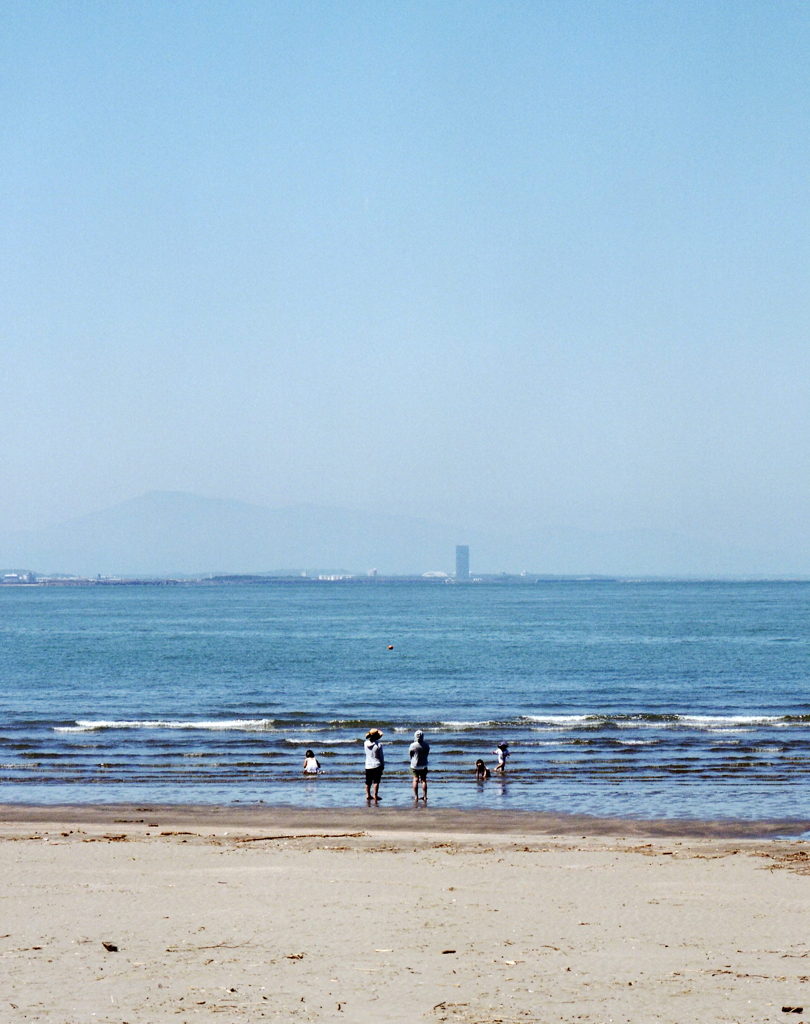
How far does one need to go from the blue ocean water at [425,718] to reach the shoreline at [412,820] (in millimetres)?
927

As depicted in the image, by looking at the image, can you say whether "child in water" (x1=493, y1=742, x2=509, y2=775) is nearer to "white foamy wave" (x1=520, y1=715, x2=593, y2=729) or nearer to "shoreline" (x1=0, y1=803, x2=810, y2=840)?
"shoreline" (x1=0, y1=803, x2=810, y2=840)

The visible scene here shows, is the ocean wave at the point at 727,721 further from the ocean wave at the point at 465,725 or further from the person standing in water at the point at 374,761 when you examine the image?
the person standing in water at the point at 374,761

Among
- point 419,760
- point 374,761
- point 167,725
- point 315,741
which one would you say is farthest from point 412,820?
point 167,725

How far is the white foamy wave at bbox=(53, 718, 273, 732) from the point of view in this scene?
37.2m

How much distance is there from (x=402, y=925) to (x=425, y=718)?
28.4 meters

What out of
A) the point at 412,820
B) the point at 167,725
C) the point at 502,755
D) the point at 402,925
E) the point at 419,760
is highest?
the point at 402,925

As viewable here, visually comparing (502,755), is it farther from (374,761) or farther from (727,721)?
(727,721)

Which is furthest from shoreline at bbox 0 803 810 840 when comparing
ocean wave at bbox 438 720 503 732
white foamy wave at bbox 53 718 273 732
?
ocean wave at bbox 438 720 503 732

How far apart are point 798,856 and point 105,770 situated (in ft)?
59.2

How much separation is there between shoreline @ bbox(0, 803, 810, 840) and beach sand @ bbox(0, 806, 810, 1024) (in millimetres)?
231

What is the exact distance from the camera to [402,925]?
12.6 meters

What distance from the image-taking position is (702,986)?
405 inches

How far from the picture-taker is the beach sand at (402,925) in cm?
980

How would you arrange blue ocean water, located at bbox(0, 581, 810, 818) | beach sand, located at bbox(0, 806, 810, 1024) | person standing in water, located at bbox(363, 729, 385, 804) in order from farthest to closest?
blue ocean water, located at bbox(0, 581, 810, 818), person standing in water, located at bbox(363, 729, 385, 804), beach sand, located at bbox(0, 806, 810, 1024)
